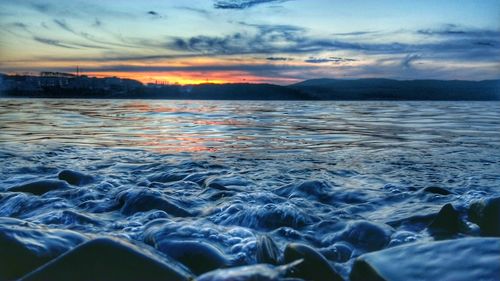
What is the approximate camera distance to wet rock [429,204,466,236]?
3.68 metres

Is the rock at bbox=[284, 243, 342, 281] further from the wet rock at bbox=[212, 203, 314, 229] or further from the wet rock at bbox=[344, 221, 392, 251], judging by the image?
the wet rock at bbox=[212, 203, 314, 229]

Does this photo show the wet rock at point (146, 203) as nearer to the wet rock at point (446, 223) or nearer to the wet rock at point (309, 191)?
the wet rock at point (309, 191)

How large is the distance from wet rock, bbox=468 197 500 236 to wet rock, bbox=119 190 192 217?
2977 millimetres

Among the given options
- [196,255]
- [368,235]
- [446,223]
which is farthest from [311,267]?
→ [446,223]

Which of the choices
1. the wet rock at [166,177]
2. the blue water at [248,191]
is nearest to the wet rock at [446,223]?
the blue water at [248,191]

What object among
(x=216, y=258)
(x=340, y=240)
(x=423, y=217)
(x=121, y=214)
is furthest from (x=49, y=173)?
(x=423, y=217)

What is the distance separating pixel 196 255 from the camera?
117 inches

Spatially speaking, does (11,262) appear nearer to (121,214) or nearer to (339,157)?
(121,214)

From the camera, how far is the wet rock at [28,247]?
2551mm

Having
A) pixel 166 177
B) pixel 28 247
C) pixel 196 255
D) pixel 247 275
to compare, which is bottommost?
pixel 166 177

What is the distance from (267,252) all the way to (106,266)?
1.21 meters

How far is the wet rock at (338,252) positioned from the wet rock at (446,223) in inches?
37.3

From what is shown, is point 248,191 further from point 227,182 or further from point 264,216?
point 264,216

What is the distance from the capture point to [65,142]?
36.7 feet
